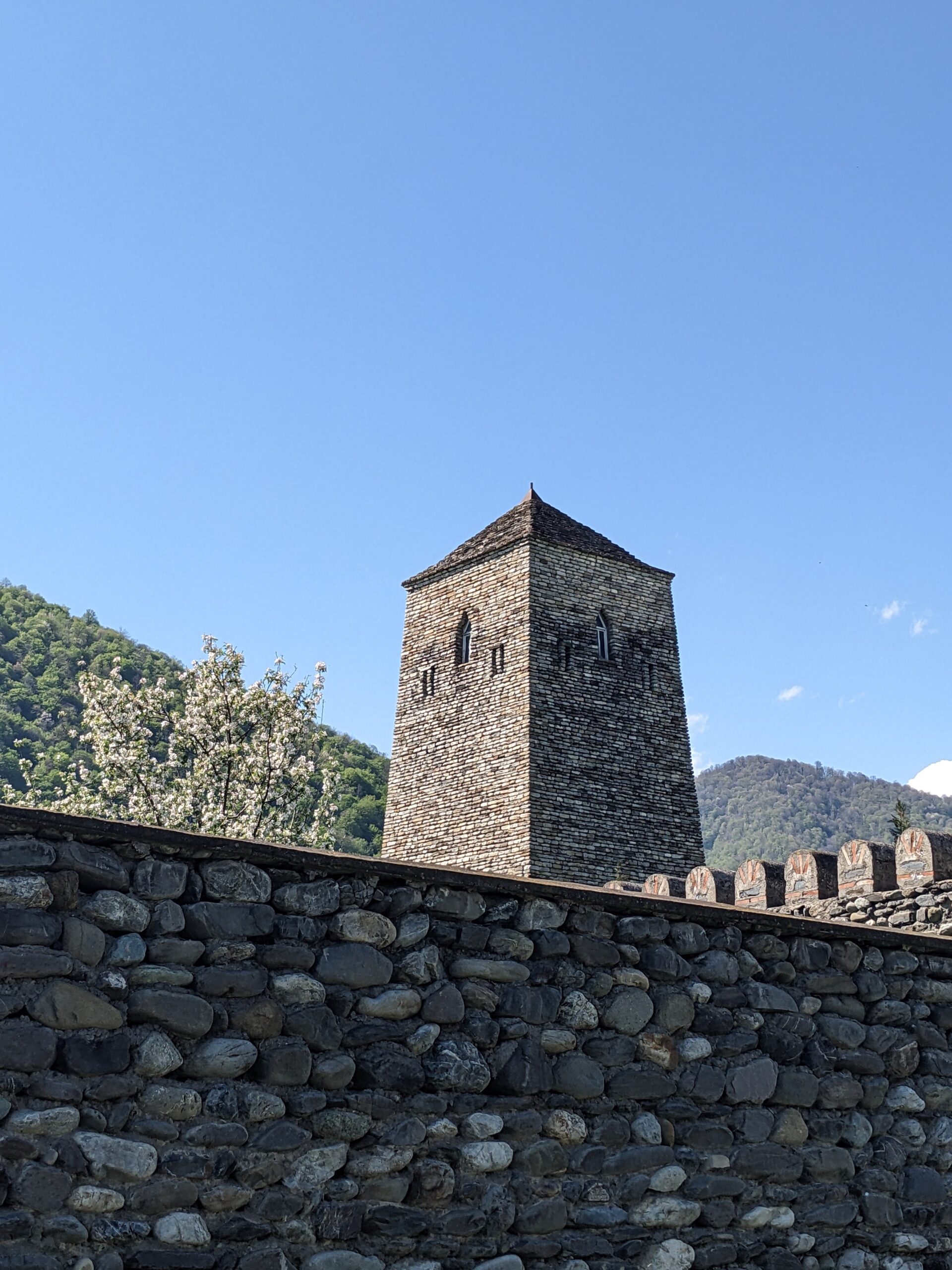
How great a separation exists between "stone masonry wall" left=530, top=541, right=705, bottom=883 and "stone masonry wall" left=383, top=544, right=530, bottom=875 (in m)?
0.47

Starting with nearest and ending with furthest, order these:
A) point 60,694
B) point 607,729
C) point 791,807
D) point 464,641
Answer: point 607,729 < point 464,641 < point 60,694 < point 791,807

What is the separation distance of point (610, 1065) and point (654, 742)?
28.4 metres

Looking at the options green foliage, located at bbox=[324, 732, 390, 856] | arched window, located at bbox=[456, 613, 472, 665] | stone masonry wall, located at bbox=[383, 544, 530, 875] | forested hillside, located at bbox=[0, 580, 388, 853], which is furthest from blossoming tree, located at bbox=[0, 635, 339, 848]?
green foliage, located at bbox=[324, 732, 390, 856]

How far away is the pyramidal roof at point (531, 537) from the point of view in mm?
33000

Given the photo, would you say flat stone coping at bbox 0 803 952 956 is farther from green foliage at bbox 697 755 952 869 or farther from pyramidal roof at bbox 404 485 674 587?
green foliage at bbox 697 755 952 869

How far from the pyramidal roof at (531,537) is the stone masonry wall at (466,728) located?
272 millimetres

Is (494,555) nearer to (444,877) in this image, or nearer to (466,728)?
(466,728)

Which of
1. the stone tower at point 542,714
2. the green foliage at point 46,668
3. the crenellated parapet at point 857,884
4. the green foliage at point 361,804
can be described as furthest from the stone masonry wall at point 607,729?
the crenellated parapet at point 857,884

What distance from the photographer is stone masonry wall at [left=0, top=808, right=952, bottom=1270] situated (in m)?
3.78

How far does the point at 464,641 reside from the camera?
33719 mm

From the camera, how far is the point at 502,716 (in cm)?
3141

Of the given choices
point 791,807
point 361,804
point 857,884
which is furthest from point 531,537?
point 791,807

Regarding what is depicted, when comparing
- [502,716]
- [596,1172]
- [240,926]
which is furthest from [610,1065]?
[502,716]

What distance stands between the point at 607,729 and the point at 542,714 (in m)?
2.02
